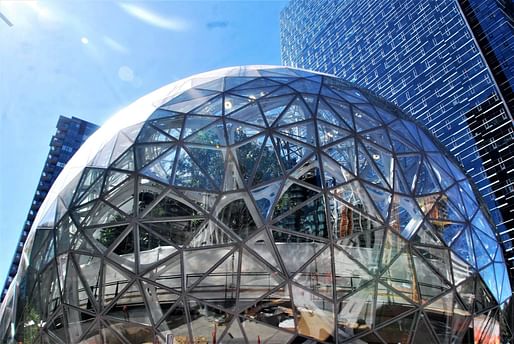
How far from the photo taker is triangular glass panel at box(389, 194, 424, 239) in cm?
A: 941

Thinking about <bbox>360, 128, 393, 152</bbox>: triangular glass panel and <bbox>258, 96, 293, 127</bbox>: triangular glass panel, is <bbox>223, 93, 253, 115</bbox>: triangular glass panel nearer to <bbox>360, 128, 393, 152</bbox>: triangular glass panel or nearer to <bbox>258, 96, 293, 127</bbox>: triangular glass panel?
<bbox>258, 96, 293, 127</bbox>: triangular glass panel

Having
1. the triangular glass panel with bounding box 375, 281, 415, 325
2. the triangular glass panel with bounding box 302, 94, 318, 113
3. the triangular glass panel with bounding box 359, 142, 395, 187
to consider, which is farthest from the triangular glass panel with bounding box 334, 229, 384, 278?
the triangular glass panel with bounding box 302, 94, 318, 113

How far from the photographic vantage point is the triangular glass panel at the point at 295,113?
34.8 ft

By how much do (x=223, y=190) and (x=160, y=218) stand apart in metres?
1.64

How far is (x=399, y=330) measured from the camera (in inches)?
339

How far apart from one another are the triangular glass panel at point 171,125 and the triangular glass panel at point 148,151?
446 mm

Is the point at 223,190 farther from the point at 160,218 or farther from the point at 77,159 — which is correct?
the point at 77,159

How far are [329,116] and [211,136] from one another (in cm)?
355

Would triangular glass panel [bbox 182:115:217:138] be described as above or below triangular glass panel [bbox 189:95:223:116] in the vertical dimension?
below

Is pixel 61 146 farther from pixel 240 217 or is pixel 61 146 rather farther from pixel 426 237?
pixel 426 237

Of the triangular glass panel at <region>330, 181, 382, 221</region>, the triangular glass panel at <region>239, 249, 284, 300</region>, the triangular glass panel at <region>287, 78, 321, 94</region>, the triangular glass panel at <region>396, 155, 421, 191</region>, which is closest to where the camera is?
the triangular glass panel at <region>239, 249, 284, 300</region>

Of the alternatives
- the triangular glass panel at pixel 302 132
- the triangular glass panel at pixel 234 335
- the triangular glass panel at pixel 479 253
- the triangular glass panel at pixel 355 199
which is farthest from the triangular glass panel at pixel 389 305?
the triangular glass panel at pixel 302 132

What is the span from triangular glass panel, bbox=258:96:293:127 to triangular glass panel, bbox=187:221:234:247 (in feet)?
11.7

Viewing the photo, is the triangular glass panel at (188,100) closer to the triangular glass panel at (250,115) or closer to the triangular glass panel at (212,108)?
the triangular glass panel at (212,108)
